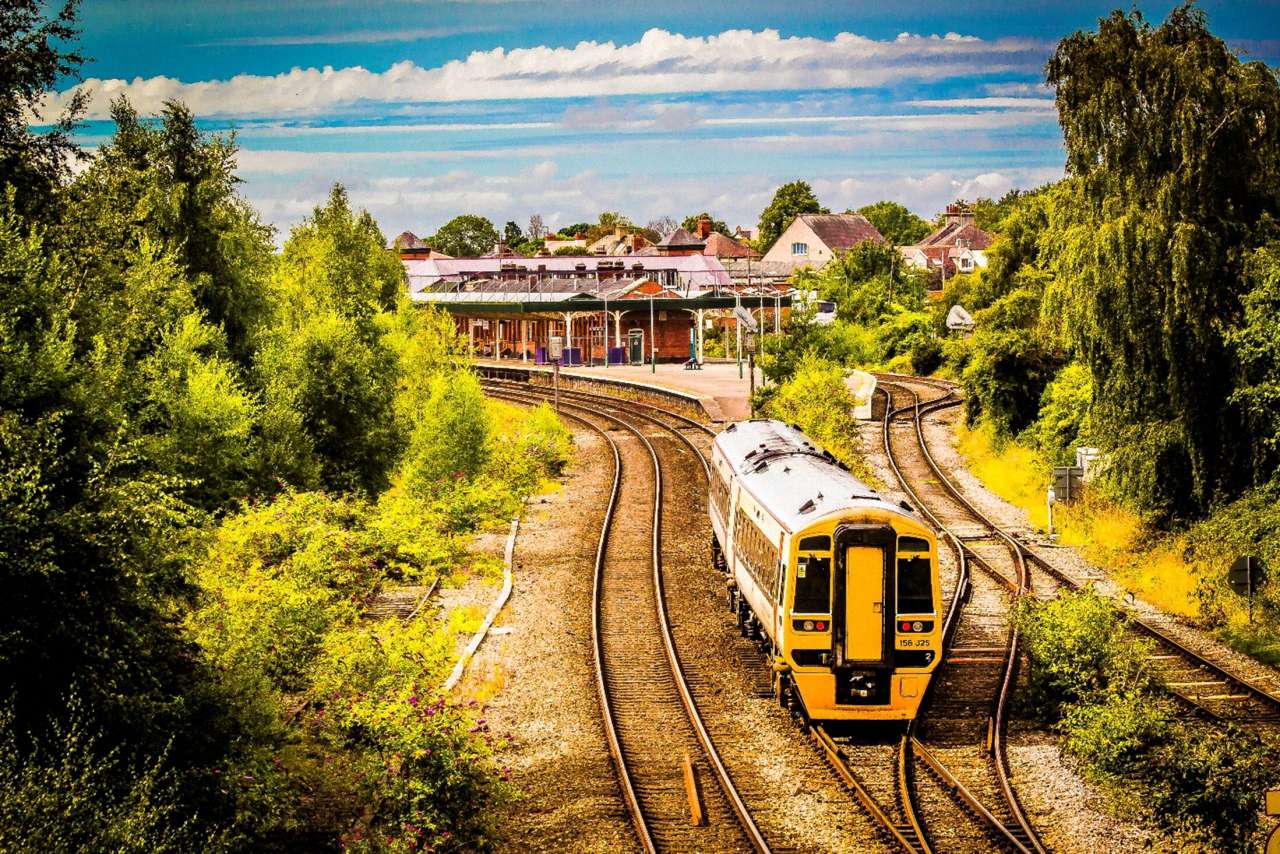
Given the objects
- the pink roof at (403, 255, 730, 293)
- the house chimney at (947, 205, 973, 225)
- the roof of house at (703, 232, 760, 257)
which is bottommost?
the pink roof at (403, 255, 730, 293)

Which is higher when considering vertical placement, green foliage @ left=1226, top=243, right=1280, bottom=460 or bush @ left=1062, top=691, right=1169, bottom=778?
green foliage @ left=1226, top=243, right=1280, bottom=460

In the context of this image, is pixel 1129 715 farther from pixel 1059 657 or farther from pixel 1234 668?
pixel 1234 668

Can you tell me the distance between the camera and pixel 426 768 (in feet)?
41.8

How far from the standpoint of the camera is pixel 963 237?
120500 millimetres

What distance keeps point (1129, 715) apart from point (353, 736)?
911 cm

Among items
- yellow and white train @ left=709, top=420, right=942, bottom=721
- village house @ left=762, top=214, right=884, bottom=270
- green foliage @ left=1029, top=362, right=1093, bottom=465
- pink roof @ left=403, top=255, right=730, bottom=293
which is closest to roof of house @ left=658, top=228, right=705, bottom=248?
village house @ left=762, top=214, right=884, bottom=270

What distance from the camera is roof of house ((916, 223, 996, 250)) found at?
120781 mm

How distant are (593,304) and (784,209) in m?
81.3

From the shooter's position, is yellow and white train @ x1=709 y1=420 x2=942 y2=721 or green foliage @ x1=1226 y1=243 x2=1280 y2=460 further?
green foliage @ x1=1226 y1=243 x2=1280 y2=460

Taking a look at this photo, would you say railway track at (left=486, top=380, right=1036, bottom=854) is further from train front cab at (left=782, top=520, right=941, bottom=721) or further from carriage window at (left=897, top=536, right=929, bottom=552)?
carriage window at (left=897, top=536, right=929, bottom=552)

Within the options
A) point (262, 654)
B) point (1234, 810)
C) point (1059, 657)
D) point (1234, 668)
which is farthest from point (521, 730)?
point (1234, 668)

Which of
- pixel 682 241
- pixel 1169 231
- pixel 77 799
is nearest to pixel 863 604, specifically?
pixel 77 799

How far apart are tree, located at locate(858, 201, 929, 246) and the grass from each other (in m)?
119

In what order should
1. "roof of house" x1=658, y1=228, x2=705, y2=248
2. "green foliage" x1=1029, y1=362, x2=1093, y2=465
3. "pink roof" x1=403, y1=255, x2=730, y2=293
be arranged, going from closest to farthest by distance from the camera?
"green foliage" x1=1029, y1=362, x2=1093, y2=465 → "pink roof" x1=403, y1=255, x2=730, y2=293 → "roof of house" x1=658, y1=228, x2=705, y2=248
